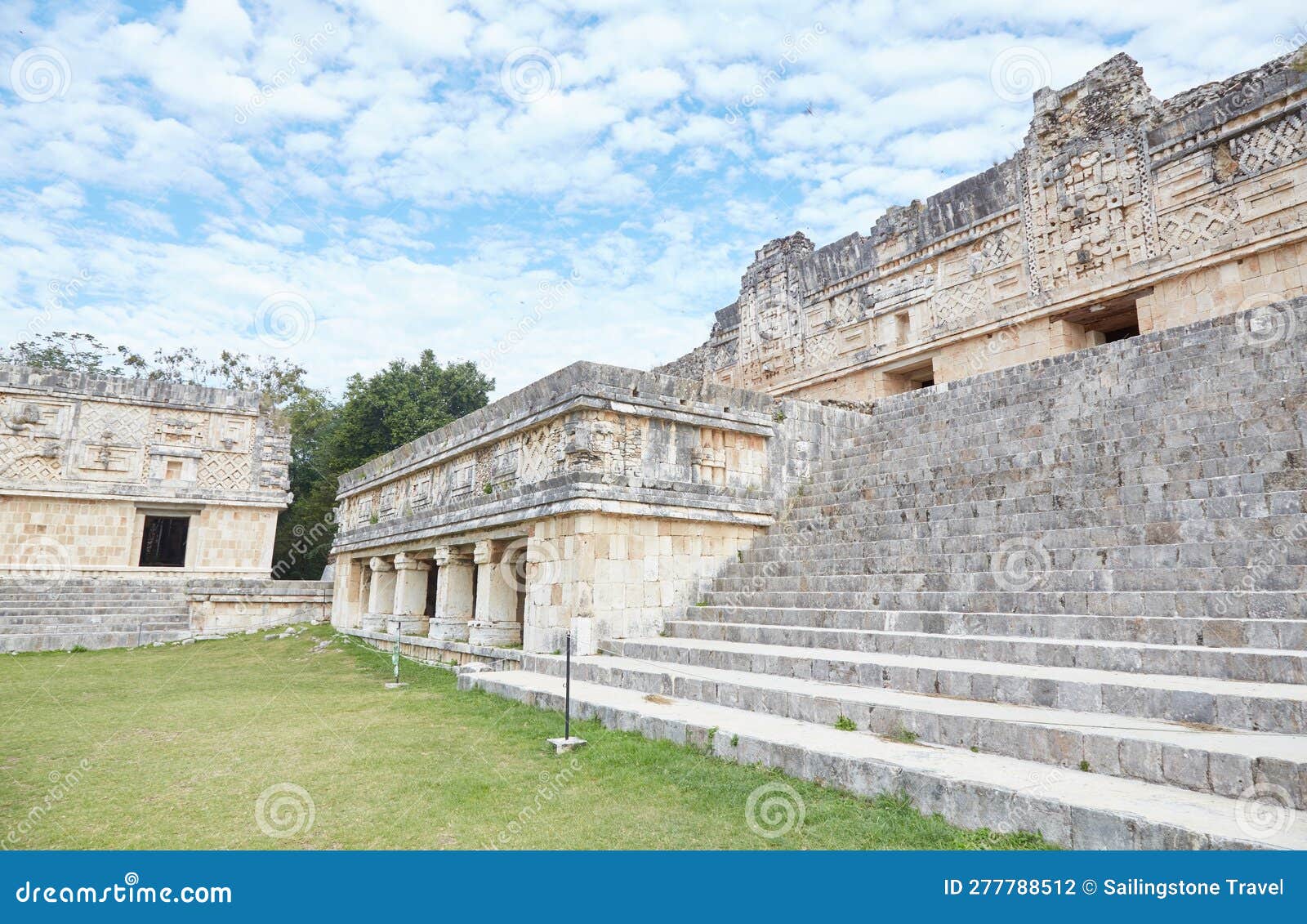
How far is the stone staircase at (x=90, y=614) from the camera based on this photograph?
48.9 feet

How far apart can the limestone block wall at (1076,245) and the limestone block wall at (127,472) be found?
16.8m

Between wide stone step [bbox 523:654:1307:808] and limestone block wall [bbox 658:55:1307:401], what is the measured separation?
11.4 m

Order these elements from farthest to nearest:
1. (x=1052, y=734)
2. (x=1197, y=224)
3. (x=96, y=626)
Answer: (x=96, y=626) → (x=1197, y=224) → (x=1052, y=734)

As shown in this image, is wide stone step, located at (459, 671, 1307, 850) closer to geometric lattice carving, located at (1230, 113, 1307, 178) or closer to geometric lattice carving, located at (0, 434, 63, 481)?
geometric lattice carving, located at (1230, 113, 1307, 178)

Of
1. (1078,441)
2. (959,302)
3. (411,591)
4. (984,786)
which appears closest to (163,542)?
(411,591)

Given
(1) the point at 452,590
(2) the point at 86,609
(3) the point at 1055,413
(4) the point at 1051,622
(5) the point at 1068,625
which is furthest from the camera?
(2) the point at 86,609

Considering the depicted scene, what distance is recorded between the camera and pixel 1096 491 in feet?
22.2

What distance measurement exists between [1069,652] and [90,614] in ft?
67.0

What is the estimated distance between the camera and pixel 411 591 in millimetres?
13227

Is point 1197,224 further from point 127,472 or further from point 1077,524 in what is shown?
point 127,472

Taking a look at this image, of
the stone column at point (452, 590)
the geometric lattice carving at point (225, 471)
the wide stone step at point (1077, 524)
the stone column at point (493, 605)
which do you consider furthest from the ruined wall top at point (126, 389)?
the wide stone step at point (1077, 524)

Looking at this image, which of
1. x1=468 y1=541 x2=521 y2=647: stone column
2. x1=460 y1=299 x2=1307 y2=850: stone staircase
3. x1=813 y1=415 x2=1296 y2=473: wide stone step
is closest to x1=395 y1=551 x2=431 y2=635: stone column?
x1=468 y1=541 x2=521 y2=647: stone column

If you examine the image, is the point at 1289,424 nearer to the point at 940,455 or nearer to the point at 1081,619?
the point at 1081,619

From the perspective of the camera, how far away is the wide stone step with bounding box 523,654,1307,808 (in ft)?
10.6
